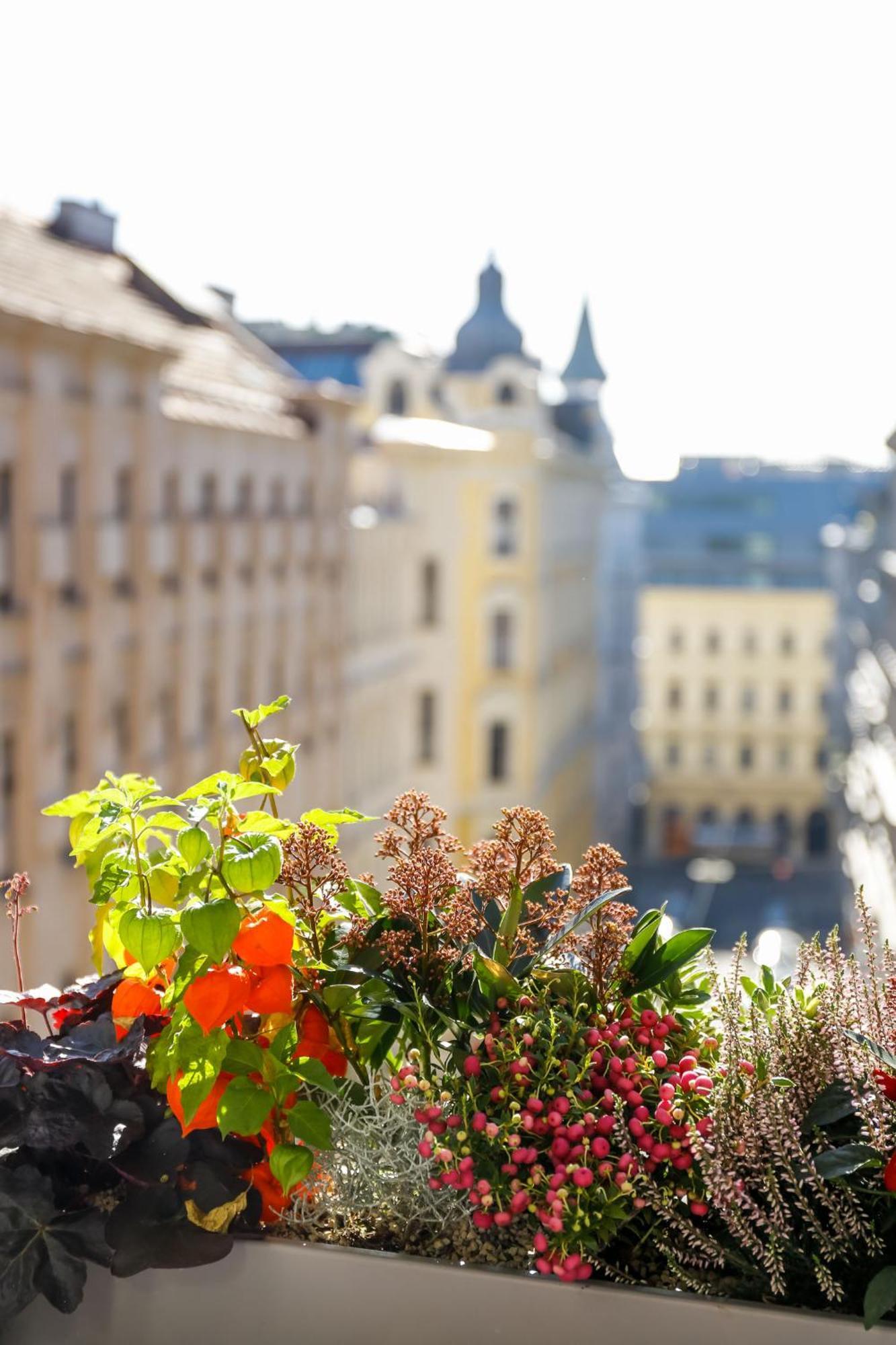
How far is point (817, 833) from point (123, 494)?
84.3ft

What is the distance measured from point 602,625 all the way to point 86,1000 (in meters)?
27.6

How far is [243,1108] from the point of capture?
1103mm

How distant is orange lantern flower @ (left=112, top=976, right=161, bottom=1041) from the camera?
1.19 m

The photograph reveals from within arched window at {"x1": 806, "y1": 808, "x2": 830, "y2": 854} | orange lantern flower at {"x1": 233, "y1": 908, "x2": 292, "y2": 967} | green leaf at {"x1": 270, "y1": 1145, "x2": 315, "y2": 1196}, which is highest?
orange lantern flower at {"x1": 233, "y1": 908, "x2": 292, "y2": 967}

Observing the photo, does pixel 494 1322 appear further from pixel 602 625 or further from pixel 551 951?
pixel 602 625

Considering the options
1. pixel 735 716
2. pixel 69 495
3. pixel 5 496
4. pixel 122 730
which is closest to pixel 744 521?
pixel 735 716

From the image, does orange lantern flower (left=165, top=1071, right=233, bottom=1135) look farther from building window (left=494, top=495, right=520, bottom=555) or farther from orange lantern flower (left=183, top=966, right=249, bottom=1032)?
building window (left=494, top=495, right=520, bottom=555)

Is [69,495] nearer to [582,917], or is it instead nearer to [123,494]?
[123,494]

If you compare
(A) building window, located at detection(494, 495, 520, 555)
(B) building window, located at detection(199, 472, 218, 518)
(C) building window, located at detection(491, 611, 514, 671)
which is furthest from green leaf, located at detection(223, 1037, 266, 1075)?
(C) building window, located at detection(491, 611, 514, 671)

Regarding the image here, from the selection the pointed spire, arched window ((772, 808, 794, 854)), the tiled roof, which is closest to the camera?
the tiled roof

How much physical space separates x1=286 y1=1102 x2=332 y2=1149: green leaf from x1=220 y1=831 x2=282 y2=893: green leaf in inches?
5.4

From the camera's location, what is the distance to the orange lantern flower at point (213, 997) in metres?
1.09

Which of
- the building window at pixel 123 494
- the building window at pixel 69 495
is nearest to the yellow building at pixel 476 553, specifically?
the building window at pixel 123 494

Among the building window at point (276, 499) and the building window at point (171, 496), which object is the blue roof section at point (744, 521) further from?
the building window at point (171, 496)
